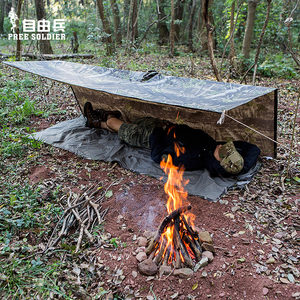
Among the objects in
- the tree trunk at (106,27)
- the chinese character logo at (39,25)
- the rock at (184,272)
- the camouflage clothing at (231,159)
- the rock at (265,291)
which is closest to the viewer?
the rock at (265,291)

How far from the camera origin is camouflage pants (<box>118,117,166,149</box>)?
3643 millimetres

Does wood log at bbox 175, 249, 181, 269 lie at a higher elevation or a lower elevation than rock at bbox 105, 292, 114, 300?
higher

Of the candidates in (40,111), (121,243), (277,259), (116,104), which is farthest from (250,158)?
(40,111)

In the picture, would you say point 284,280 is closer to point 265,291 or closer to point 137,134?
point 265,291

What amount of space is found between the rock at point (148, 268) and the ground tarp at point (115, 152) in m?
1.04

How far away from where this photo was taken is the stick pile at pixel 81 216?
87.8 inches

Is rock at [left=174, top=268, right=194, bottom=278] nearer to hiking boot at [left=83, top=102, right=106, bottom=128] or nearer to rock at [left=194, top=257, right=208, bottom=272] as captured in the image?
rock at [left=194, top=257, right=208, bottom=272]

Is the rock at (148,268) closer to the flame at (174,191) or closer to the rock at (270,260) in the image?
the flame at (174,191)

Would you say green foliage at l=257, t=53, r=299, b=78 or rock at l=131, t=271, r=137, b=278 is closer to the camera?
rock at l=131, t=271, r=137, b=278

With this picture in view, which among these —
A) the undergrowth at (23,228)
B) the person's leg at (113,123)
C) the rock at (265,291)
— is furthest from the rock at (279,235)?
the person's leg at (113,123)

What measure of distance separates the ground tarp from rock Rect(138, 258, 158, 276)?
1.04 m

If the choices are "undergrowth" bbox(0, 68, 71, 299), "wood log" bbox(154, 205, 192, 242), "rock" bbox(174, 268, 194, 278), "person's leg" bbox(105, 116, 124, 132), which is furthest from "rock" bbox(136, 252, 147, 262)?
"person's leg" bbox(105, 116, 124, 132)

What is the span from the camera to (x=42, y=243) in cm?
218

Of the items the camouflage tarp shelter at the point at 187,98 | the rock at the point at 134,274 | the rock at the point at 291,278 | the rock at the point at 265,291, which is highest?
the camouflage tarp shelter at the point at 187,98
